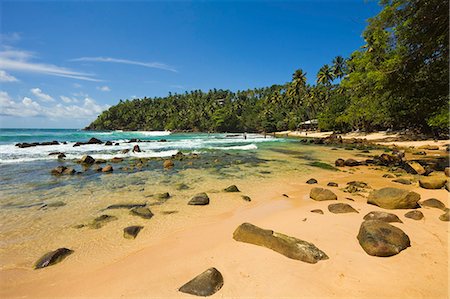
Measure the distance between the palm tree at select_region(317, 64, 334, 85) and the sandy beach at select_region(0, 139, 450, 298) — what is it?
62.7m

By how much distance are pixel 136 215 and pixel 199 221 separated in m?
1.84

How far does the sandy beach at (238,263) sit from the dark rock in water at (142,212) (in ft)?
0.67

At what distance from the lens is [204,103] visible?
350ft

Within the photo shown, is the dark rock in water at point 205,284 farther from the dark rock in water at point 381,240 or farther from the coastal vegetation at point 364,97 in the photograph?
the coastal vegetation at point 364,97

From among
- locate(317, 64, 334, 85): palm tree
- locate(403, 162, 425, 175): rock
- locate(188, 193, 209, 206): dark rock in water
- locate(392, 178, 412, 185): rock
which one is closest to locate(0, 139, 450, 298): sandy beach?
locate(188, 193, 209, 206): dark rock in water

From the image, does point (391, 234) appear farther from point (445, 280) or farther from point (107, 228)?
point (107, 228)

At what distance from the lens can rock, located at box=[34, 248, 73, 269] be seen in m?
4.11

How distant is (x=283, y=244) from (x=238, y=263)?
0.90 metres

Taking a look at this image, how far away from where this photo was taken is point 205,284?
10.6 ft

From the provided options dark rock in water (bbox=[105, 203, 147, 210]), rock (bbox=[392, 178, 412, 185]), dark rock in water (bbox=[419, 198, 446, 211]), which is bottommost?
dark rock in water (bbox=[105, 203, 147, 210])

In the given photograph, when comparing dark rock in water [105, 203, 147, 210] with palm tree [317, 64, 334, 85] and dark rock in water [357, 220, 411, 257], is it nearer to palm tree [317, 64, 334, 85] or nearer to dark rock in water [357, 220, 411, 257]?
dark rock in water [357, 220, 411, 257]

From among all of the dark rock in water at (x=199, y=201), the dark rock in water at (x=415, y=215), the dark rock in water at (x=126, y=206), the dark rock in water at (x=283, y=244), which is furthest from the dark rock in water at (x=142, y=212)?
the dark rock in water at (x=415, y=215)

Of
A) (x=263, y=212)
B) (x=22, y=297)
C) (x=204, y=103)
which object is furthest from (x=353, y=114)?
(x=204, y=103)

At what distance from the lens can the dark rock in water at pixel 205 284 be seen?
3.13 metres
